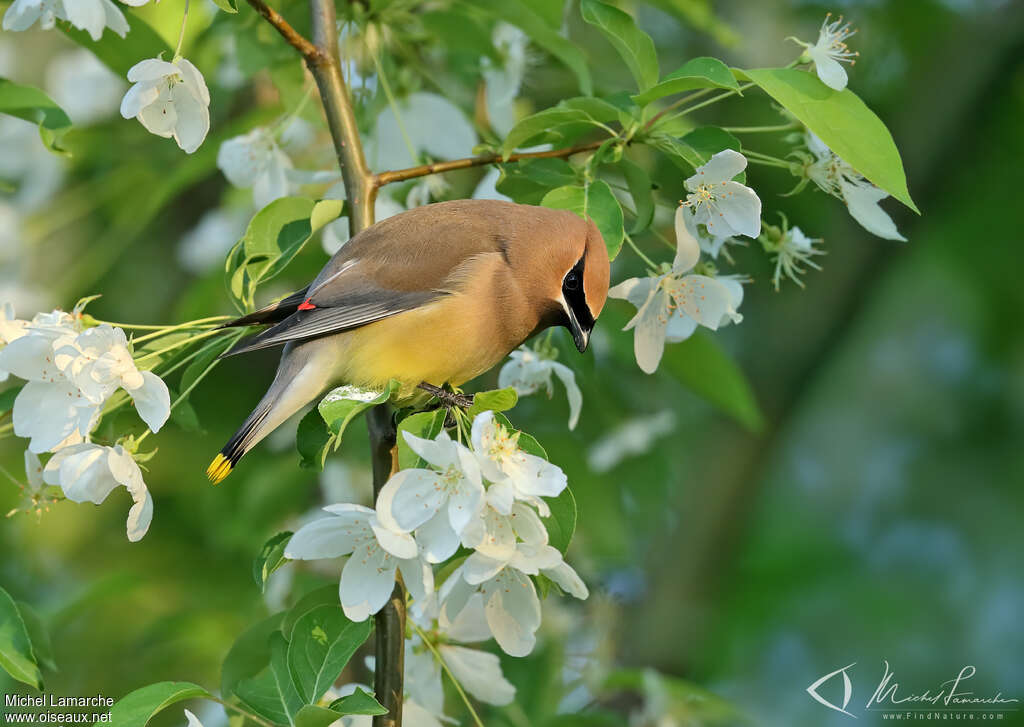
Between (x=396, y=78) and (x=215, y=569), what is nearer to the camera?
(x=396, y=78)

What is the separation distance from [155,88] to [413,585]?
108cm

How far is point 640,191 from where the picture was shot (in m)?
2.43

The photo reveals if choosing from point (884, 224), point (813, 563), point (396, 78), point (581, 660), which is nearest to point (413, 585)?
point (884, 224)

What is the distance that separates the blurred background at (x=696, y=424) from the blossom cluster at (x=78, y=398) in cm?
34

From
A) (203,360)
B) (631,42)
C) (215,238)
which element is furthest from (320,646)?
(215,238)

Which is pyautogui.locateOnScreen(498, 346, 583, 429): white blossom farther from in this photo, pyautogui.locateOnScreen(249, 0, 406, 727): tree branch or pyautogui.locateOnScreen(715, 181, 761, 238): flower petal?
pyautogui.locateOnScreen(715, 181, 761, 238): flower petal

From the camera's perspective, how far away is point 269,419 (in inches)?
96.0

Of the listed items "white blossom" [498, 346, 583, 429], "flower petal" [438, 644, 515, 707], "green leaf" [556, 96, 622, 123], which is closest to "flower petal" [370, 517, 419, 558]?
"flower petal" [438, 644, 515, 707]

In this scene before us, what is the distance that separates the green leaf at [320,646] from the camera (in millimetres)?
2154

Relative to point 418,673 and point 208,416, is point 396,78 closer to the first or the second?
point 418,673

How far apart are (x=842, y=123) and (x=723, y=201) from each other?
0.25m

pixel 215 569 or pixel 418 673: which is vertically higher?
pixel 418 673

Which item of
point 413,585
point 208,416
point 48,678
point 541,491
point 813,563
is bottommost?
point 813,563

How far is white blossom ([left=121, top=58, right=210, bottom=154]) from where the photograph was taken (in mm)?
2297
